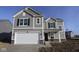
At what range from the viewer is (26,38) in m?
9.55

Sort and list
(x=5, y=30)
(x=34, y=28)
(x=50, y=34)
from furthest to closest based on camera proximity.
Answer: (x=34, y=28)
(x=50, y=34)
(x=5, y=30)

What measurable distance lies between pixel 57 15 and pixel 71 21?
1.95 feet

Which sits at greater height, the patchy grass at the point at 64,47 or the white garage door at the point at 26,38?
the white garage door at the point at 26,38

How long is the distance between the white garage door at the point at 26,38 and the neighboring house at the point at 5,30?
34 cm

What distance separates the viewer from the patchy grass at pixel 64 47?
30.2 feet

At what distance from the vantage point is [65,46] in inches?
363

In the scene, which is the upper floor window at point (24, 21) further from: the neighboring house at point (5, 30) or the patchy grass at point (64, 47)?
the patchy grass at point (64, 47)

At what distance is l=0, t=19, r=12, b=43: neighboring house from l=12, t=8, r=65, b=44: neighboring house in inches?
7.5

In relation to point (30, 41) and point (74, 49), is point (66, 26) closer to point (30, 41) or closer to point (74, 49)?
point (74, 49)

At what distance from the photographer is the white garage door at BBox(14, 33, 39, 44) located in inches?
372

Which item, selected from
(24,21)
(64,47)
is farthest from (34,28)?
(64,47)

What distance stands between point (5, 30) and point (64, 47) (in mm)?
2364

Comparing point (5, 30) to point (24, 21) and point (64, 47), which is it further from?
point (64, 47)

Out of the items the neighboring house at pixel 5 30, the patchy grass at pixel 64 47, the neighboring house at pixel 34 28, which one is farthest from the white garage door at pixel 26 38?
the patchy grass at pixel 64 47
